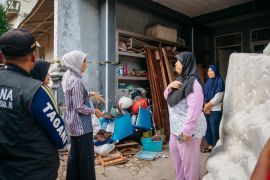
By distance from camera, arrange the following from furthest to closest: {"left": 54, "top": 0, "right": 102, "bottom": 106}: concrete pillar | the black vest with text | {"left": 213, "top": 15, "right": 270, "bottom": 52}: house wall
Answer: {"left": 213, "top": 15, "right": 270, "bottom": 52}: house wall → {"left": 54, "top": 0, "right": 102, "bottom": 106}: concrete pillar → the black vest with text

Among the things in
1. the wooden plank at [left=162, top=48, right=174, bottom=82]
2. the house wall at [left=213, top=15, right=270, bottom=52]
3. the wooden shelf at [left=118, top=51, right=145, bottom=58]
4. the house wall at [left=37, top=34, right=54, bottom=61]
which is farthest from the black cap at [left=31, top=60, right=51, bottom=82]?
the house wall at [left=37, top=34, right=54, bottom=61]

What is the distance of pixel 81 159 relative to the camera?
2.58m

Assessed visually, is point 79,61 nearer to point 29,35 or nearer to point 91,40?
point 29,35

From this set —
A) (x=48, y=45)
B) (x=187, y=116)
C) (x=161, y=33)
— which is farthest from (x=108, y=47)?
(x=48, y=45)

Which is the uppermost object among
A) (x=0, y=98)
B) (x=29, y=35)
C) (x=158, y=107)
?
(x=29, y=35)

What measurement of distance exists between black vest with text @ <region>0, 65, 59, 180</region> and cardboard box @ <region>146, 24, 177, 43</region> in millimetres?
5072

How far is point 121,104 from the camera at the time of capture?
486 centimetres

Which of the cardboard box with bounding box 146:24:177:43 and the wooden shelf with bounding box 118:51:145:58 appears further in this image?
the cardboard box with bounding box 146:24:177:43

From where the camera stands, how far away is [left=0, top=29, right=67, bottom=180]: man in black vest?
1.27 meters

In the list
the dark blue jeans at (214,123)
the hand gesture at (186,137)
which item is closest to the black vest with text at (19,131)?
the hand gesture at (186,137)

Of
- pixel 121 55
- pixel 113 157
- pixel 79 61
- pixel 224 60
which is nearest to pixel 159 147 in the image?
pixel 113 157

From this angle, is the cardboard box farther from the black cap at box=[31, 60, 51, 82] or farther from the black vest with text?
the black vest with text

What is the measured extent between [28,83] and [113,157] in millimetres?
3022

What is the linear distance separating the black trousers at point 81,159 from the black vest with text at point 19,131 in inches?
49.3
